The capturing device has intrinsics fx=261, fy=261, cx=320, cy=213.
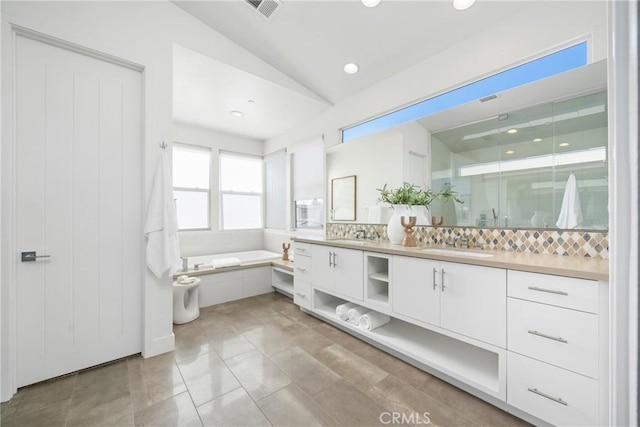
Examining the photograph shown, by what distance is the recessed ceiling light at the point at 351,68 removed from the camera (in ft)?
9.24

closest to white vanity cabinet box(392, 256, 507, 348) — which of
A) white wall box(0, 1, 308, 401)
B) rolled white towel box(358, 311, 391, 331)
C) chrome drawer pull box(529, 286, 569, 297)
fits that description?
chrome drawer pull box(529, 286, 569, 297)

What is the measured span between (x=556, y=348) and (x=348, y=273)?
151cm

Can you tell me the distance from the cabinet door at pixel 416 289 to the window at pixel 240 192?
3.58 meters

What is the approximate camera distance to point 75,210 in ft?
6.40

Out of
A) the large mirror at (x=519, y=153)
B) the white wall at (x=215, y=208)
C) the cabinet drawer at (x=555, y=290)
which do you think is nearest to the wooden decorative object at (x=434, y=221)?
the large mirror at (x=519, y=153)

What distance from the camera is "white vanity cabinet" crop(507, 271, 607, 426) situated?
49.5 inches

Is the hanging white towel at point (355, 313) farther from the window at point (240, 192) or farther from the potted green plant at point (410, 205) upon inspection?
the window at point (240, 192)

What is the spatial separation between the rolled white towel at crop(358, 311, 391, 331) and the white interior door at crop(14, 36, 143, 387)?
6.33 feet

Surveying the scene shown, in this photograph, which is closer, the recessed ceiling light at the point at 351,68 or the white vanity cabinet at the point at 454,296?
the white vanity cabinet at the point at 454,296

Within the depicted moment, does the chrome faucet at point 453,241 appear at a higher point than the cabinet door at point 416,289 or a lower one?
higher

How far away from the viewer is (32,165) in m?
1.80

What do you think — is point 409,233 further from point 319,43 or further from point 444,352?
point 319,43

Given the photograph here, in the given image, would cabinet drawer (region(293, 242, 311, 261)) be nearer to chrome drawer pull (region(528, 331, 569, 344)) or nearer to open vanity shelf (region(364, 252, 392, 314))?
open vanity shelf (region(364, 252, 392, 314))

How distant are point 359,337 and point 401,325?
16.2 inches
